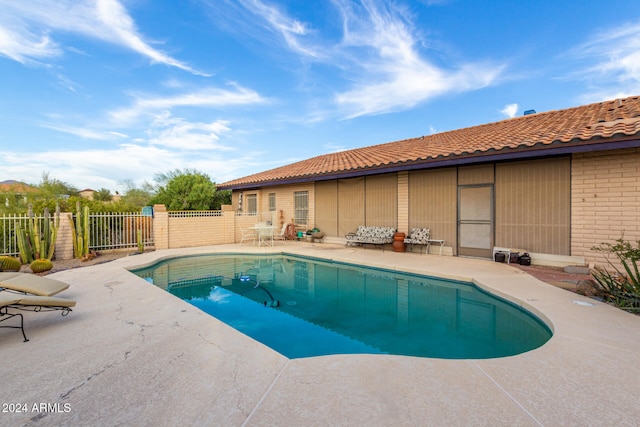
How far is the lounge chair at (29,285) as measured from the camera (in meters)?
3.73

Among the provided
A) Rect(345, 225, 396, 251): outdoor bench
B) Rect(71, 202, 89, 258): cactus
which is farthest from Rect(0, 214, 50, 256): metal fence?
Rect(345, 225, 396, 251): outdoor bench

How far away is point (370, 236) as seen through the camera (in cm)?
1059

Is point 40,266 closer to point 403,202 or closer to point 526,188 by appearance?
point 403,202

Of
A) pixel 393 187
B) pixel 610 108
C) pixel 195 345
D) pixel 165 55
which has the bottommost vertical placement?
pixel 195 345

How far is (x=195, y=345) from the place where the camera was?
3111mm

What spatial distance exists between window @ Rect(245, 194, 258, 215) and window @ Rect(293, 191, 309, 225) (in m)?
3.34

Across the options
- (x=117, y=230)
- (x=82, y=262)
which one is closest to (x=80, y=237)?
(x=82, y=262)

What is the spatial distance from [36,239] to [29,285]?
5.63 metres

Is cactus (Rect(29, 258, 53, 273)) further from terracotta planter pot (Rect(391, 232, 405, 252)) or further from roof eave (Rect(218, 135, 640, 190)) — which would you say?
terracotta planter pot (Rect(391, 232, 405, 252))

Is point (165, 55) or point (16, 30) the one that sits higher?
point (165, 55)

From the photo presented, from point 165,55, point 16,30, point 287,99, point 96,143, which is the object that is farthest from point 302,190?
point 96,143

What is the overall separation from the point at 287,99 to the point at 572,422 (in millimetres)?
15221

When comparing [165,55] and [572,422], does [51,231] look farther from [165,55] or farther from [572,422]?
[572,422]

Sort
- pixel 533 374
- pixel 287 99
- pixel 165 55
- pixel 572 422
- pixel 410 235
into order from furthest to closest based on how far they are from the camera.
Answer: pixel 287 99 → pixel 165 55 → pixel 410 235 → pixel 533 374 → pixel 572 422
